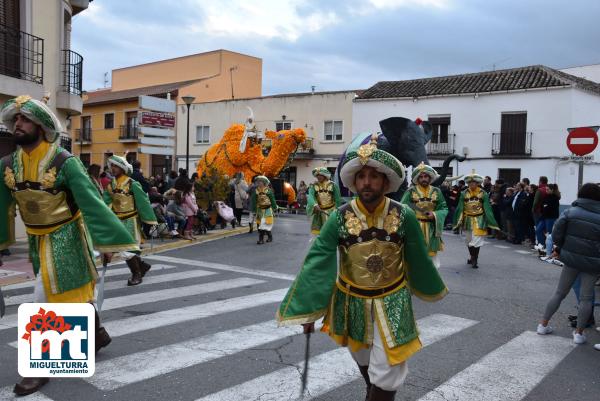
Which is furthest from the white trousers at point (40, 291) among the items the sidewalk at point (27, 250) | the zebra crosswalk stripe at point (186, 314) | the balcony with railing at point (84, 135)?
the balcony with railing at point (84, 135)

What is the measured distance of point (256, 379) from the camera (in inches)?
180

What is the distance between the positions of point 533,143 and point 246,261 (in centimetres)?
2114

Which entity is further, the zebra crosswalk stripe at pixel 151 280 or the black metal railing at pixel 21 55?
the black metal railing at pixel 21 55

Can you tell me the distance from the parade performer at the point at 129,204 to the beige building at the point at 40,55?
5.90 meters

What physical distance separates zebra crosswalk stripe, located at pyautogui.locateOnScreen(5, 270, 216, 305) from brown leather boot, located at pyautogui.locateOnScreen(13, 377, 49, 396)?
3300 millimetres

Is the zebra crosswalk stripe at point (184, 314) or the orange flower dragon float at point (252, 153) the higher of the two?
the orange flower dragon float at point (252, 153)

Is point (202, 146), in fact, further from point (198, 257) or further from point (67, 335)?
point (67, 335)

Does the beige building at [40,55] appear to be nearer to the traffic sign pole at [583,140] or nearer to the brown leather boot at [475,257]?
the brown leather boot at [475,257]

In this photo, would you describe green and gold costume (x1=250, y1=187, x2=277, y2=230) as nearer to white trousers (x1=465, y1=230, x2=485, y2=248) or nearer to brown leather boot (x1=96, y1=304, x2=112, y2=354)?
white trousers (x1=465, y1=230, x2=485, y2=248)

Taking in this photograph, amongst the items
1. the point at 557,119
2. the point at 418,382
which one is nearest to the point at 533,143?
the point at 557,119

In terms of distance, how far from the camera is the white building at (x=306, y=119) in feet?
111

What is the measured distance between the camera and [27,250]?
1188 centimetres

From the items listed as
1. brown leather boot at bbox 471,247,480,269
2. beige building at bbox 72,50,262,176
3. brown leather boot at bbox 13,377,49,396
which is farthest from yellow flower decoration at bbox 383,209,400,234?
beige building at bbox 72,50,262,176

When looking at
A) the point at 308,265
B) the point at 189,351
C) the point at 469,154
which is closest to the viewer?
the point at 308,265
